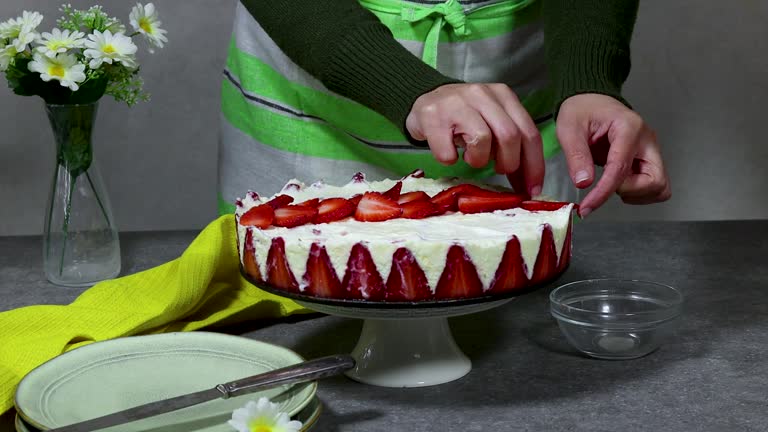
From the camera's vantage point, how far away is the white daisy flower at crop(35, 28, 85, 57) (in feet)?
4.38

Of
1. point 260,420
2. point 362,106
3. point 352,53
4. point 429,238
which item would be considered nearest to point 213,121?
point 362,106

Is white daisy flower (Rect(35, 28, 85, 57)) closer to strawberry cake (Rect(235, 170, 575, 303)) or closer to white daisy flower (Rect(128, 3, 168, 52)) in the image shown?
white daisy flower (Rect(128, 3, 168, 52))

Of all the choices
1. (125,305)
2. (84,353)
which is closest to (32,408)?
(84,353)

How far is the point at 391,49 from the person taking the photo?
1.26m

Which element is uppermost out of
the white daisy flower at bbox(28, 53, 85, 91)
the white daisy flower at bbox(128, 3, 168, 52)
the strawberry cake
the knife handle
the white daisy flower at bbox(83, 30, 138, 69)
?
the white daisy flower at bbox(128, 3, 168, 52)

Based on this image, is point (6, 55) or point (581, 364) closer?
point (581, 364)

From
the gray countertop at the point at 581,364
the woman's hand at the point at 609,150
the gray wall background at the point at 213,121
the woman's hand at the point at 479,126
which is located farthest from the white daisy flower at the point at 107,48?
the gray wall background at the point at 213,121

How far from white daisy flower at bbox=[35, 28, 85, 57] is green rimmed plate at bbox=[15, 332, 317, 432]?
0.45 m

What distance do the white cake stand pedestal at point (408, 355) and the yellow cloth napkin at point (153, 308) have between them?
0.63 feet

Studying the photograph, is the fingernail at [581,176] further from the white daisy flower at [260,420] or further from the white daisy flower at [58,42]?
the white daisy flower at [58,42]

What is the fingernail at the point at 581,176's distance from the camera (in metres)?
1.13

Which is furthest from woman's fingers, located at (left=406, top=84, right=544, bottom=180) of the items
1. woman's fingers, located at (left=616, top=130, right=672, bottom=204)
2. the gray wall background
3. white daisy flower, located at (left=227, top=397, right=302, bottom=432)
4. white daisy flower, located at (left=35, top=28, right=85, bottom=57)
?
the gray wall background

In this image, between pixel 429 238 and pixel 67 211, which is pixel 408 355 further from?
pixel 67 211

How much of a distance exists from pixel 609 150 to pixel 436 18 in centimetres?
41
